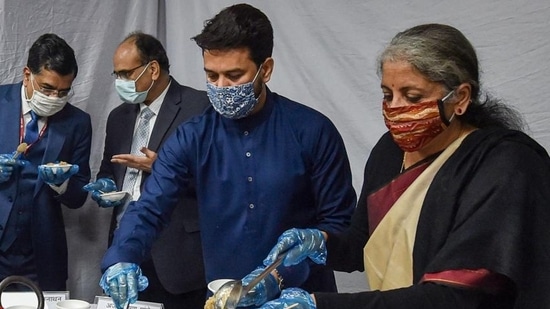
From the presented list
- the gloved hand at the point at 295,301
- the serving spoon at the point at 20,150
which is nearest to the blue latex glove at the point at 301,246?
the gloved hand at the point at 295,301

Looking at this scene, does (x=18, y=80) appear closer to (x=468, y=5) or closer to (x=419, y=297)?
(x=468, y=5)

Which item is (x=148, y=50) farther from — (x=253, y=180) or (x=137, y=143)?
(x=253, y=180)

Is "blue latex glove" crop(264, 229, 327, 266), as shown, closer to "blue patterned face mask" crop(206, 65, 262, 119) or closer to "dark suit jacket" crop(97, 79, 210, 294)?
"blue patterned face mask" crop(206, 65, 262, 119)

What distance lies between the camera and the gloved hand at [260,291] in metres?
1.46

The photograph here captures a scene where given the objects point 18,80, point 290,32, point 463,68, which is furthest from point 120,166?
point 463,68

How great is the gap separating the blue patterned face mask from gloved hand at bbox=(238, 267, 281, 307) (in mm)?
467

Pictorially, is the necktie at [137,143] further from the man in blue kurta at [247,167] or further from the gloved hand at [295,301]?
the gloved hand at [295,301]

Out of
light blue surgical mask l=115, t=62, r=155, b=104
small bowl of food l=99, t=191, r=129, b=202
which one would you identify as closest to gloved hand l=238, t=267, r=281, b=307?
small bowl of food l=99, t=191, r=129, b=202

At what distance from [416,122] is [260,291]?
495mm

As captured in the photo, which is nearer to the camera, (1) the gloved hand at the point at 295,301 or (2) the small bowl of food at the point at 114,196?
(1) the gloved hand at the point at 295,301

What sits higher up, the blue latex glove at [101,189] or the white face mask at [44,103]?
the white face mask at [44,103]

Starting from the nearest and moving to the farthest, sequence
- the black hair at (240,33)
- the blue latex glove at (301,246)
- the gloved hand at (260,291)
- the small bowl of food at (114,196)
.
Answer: the gloved hand at (260,291), the blue latex glove at (301,246), the black hair at (240,33), the small bowl of food at (114,196)

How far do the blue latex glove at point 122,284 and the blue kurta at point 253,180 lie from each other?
0.78ft

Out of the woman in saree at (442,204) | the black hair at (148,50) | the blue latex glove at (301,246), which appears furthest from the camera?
the black hair at (148,50)
